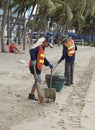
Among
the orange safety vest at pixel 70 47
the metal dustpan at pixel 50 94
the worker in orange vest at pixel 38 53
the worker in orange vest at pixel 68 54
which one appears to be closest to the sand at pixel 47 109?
the metal dustpan at pixel 50 94

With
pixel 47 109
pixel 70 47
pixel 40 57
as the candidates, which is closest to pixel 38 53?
pixel 40 57

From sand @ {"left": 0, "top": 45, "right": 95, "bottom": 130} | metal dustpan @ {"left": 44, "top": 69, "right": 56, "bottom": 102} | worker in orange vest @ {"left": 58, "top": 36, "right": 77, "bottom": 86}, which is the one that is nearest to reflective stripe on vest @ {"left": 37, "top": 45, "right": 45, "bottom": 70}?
metal dustpan @ {"left": 44, "top": 69, "right": 56, "bottom": 102}

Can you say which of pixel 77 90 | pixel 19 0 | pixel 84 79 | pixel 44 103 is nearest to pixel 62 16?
pixel 19 0

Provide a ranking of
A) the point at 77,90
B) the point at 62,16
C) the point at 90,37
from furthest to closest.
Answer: the point at 90,37 → the point at 62,16 → the point at 77,90

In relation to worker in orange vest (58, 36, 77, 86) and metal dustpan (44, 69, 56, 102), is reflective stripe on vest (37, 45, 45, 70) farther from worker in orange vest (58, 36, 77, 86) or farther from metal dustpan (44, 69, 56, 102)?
worker in orange vest (58, 36, 77, 86)

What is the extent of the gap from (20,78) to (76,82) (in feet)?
6.94

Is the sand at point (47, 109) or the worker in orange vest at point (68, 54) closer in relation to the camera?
the sand at point (47, 109)

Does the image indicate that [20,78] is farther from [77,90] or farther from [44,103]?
[44,103]

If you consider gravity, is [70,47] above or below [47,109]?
above

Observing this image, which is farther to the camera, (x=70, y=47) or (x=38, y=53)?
(x=70, y=47)

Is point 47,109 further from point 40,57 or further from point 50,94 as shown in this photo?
point 40,57

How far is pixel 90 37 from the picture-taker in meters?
70.4

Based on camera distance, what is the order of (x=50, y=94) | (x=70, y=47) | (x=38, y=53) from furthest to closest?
1. (x=70, y=47)
2. (x=50, y=94)
3. (x=38, y=53)

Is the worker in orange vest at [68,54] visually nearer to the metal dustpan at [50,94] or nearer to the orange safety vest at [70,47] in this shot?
the orange safety vest at [70,47]
